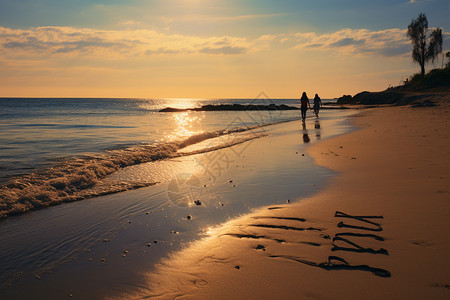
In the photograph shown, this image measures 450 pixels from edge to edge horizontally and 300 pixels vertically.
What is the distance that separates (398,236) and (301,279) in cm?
188

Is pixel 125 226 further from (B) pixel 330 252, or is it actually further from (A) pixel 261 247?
(B) pixel 330 252

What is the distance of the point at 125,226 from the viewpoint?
5.89 meters

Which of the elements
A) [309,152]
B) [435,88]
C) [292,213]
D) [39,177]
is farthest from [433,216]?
[435,88]

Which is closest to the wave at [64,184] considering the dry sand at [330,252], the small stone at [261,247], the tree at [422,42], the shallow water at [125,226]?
the shallow water at [125,226]

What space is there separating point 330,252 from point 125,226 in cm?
380

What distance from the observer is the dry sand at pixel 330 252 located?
337cm

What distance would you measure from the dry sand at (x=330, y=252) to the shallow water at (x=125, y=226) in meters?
0.51

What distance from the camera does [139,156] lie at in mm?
14375

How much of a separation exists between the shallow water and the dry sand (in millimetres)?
512

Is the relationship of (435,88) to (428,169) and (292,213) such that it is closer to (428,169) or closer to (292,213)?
(428,169)

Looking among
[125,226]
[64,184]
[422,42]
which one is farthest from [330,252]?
[422,42]

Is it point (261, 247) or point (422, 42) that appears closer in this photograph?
point (261, 247)


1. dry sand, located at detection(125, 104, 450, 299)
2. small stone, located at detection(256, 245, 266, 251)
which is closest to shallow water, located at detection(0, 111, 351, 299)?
dry sand, located at detection(125, 104, 450, 299)

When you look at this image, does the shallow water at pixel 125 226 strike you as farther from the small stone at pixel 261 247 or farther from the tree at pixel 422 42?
the tree at pixel 422 42
